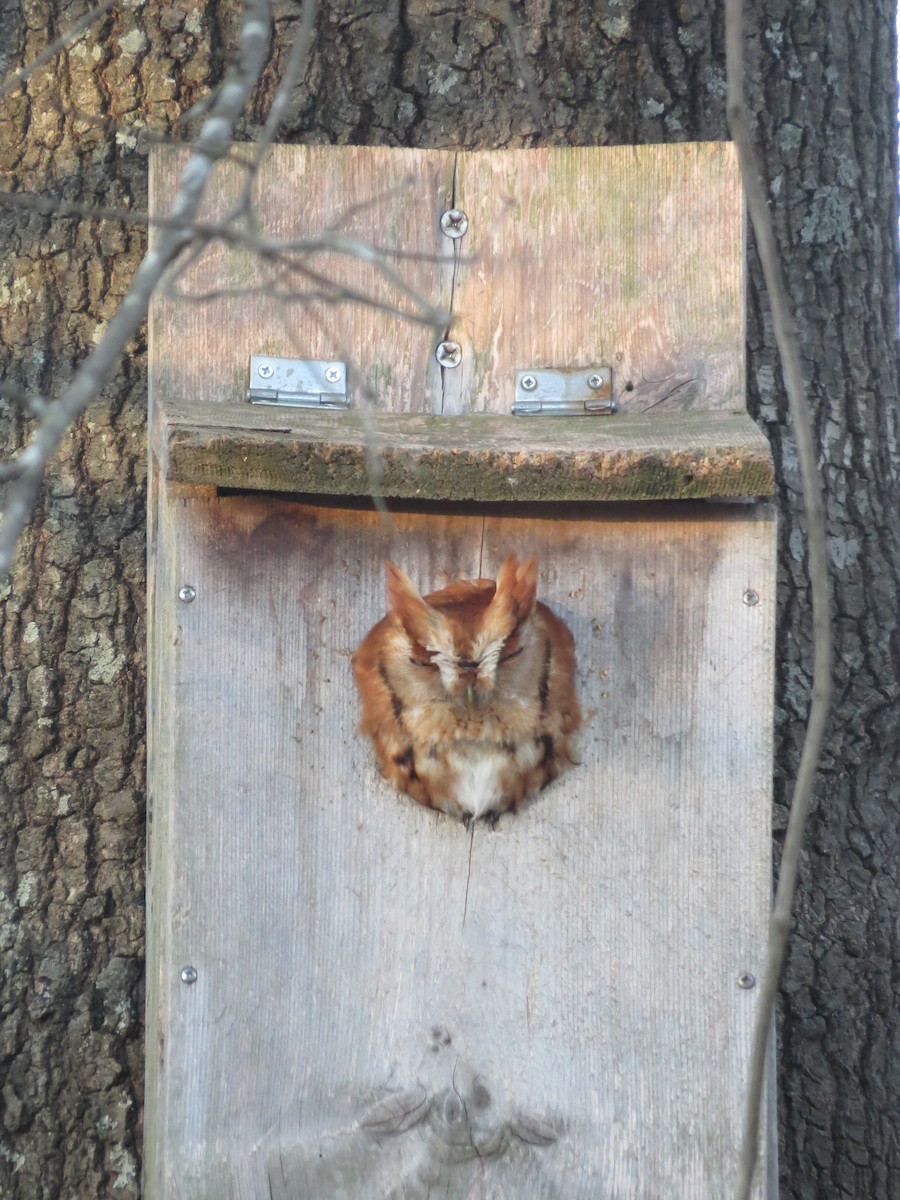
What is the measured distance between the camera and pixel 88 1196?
2.20 metres

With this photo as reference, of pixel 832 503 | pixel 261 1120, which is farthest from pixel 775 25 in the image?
pixel 261 1120

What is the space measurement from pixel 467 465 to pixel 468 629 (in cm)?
19

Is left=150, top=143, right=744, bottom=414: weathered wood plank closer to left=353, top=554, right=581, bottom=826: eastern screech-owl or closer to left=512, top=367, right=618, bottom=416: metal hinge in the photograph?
left=512, top=367, right=618, bottom=416: metal hinge

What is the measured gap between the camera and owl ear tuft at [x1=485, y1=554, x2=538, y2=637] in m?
1.64

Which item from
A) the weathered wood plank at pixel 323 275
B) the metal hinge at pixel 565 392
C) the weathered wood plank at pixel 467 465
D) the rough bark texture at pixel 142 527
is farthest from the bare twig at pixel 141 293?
the rough bark texture at pixel 142 527

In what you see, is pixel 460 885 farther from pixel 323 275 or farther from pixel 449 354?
pixel 323 275

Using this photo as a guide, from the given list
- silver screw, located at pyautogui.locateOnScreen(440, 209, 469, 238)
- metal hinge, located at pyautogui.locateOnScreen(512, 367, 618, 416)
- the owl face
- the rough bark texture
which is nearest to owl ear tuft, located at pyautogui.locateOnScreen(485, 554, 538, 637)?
the owl face

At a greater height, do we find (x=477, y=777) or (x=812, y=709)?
(x=812, y=709)

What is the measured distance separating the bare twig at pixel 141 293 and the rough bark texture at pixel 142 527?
95cm

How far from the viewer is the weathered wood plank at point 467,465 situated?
163 centimetres

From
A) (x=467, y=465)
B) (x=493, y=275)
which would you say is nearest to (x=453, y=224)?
(x=493, y=275)

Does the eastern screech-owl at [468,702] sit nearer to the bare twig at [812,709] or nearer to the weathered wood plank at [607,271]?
the weathered wood plank at [607,271]

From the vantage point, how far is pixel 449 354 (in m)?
1.90

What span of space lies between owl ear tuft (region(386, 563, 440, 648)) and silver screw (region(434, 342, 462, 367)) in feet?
1.15
